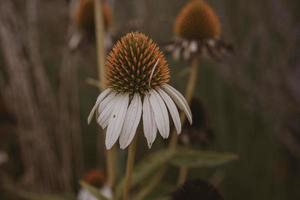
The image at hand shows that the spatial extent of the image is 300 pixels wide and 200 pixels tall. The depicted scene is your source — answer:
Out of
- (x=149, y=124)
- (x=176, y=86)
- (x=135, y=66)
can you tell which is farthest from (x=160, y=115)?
(x=176, y=86)

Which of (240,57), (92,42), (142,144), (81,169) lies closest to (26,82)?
(92,42)

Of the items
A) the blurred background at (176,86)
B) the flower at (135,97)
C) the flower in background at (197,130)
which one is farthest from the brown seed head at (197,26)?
the blurred background at (176,86)

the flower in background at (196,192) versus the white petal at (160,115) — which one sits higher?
the white petal at (160,115)

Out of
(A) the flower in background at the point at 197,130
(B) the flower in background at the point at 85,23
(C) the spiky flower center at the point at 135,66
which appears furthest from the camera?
(B) the flower in background at the point at 85,23

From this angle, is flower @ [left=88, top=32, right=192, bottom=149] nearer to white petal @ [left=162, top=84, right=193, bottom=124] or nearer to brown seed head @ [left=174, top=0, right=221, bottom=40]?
white petal @ [left=162, top=84, right=193, bottom=124]

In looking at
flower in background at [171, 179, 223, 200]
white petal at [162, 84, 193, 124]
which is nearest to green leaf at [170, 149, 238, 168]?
flower in background at [171, 179, 223, 200]

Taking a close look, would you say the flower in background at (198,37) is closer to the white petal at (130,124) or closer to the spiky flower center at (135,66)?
the spiky flower center at (135,66)

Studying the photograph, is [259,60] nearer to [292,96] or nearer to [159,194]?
[292,96]
